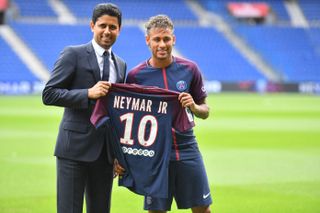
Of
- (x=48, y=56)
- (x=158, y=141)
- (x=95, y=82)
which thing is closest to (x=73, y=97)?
(x=95, y=82)

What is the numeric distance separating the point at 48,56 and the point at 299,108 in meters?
19.8

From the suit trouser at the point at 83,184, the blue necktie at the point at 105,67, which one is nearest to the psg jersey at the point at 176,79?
the blue necktie at the point at 105,67

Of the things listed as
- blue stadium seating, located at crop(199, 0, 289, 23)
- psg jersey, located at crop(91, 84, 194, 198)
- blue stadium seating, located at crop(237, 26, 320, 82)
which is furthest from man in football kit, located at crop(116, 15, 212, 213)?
blue stadium seating, located at crop(199, 0, 289, 23)

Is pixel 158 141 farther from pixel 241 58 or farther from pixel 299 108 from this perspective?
pixel 241 58

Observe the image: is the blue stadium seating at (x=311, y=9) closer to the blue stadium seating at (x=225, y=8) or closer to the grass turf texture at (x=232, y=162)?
the blue stadium seating at (x=225, y=8)

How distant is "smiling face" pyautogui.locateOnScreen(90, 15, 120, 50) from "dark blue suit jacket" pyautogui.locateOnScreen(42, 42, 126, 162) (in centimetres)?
13

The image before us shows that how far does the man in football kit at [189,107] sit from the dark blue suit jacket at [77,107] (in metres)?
0.35

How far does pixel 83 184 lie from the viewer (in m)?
5.82

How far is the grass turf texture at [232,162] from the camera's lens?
9.23 metres

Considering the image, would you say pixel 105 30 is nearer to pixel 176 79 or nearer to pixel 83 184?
pixel 176 79

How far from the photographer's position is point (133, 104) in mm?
5789

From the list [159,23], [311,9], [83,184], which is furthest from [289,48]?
[83,184]

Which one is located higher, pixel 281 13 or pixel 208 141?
pixel 281 13

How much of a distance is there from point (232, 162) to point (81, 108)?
7.93m
